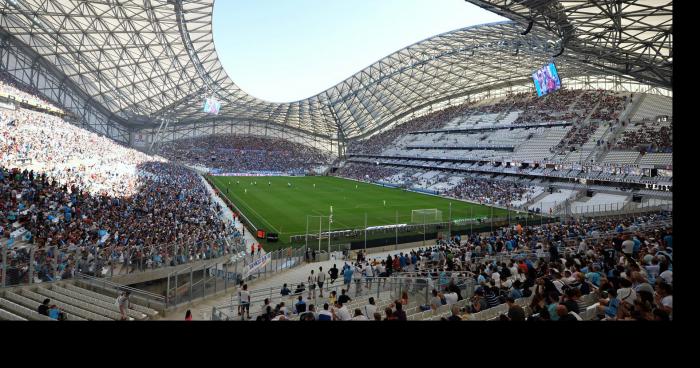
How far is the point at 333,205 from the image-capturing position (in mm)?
41719

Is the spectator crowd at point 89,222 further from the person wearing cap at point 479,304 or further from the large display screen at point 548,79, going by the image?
the large display screen at point 548,79

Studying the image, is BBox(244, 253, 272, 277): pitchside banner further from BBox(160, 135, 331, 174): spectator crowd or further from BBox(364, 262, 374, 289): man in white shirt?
BBox(160, 135, 331, 174): spectator crowd

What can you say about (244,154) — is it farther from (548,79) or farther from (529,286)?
(529,286)

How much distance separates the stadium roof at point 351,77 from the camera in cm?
2352

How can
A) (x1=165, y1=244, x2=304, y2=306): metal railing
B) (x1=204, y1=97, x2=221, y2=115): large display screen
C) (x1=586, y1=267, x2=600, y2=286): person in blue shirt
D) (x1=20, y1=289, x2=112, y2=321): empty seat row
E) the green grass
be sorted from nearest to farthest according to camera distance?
(x1=20, y1=289, x2=112, y2=321): empty seat row
(x1=586, y1=267, x2=600, y2=286): person in blue shirt
(x1=165, y1=244, x2=304, y2=306): metal railing
the green grass
(x1=204, y1=97, x2=221, y2=115): large display screen

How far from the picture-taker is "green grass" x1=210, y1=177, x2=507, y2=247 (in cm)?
3184

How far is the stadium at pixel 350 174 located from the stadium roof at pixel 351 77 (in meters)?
0.31

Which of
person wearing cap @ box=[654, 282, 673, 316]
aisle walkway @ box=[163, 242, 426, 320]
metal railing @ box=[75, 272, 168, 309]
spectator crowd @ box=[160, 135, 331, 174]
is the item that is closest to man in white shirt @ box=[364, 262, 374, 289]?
aisle walkway @ box=[163, 242, 426, 320]

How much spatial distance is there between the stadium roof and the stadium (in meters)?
0.31

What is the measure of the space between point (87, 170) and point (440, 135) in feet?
186

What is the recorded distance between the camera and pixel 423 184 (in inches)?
2258

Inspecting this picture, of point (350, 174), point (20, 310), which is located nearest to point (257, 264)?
point (20, 310)

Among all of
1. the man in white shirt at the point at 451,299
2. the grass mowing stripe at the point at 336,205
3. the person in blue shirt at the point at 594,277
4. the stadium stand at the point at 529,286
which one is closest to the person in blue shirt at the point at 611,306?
the stadium stand at the point at 529,286

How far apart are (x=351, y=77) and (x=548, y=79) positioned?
3783 centimetres
